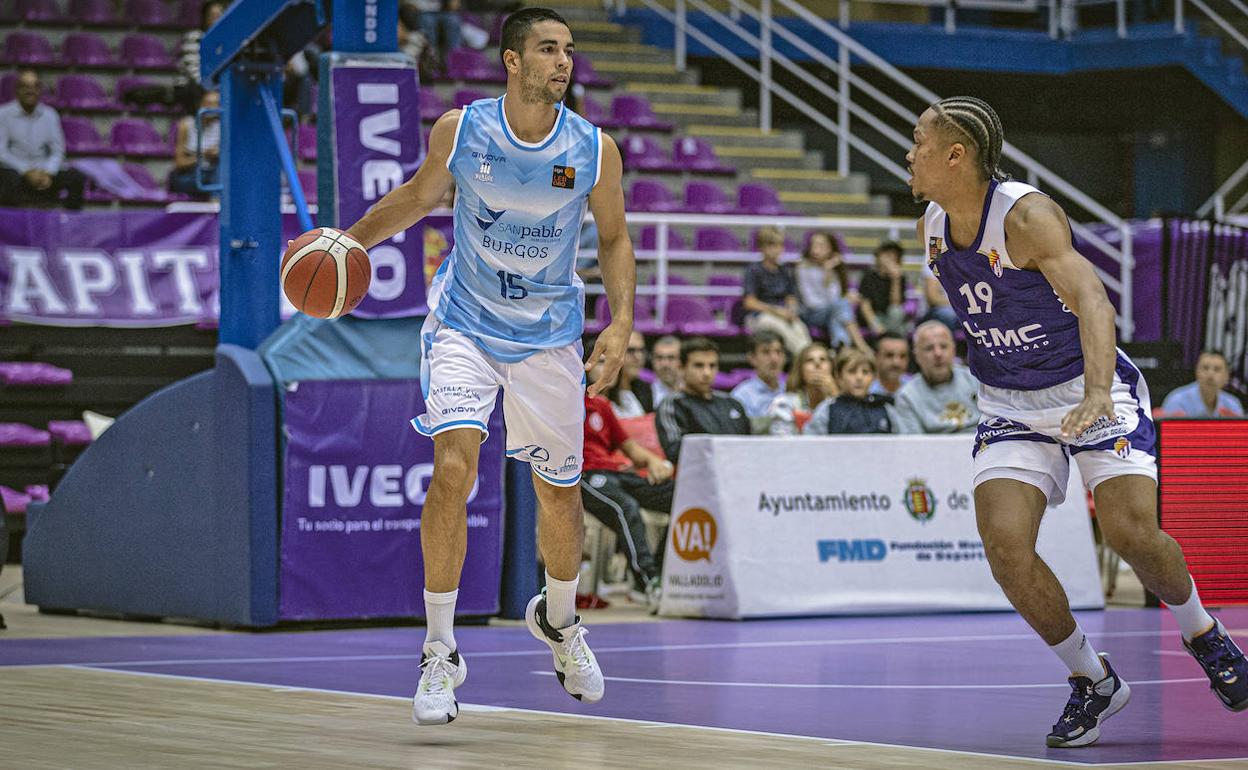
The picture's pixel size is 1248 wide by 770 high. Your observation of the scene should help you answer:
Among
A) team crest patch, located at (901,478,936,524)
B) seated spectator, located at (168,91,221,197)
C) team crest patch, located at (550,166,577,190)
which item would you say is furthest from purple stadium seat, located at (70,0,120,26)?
team crest patch, located at (550,166,577,190)

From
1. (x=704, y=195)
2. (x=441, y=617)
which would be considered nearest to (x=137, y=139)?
(x=704, y=195)

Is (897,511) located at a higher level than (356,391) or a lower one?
lower

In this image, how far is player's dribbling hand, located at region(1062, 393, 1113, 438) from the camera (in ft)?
16.6

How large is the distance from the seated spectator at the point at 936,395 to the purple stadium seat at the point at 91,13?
11.0 m

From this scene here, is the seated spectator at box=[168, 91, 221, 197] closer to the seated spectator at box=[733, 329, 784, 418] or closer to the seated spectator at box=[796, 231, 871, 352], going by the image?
the seated spectator at box=[733, 329, 784, 418]

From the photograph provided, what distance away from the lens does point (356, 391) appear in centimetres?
934

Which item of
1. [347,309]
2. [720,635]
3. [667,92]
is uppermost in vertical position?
[667,92]

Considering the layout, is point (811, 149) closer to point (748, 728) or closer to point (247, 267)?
point (247, 267)

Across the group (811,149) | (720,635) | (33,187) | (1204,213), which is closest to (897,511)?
(720,635)

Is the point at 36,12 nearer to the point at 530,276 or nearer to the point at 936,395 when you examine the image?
the point at 936,395

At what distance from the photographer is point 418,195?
6152mm

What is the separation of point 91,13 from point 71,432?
6833 millimetres

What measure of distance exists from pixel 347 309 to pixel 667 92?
16.0m

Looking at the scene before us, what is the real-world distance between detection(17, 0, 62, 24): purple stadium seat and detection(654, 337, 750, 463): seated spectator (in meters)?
10.6
